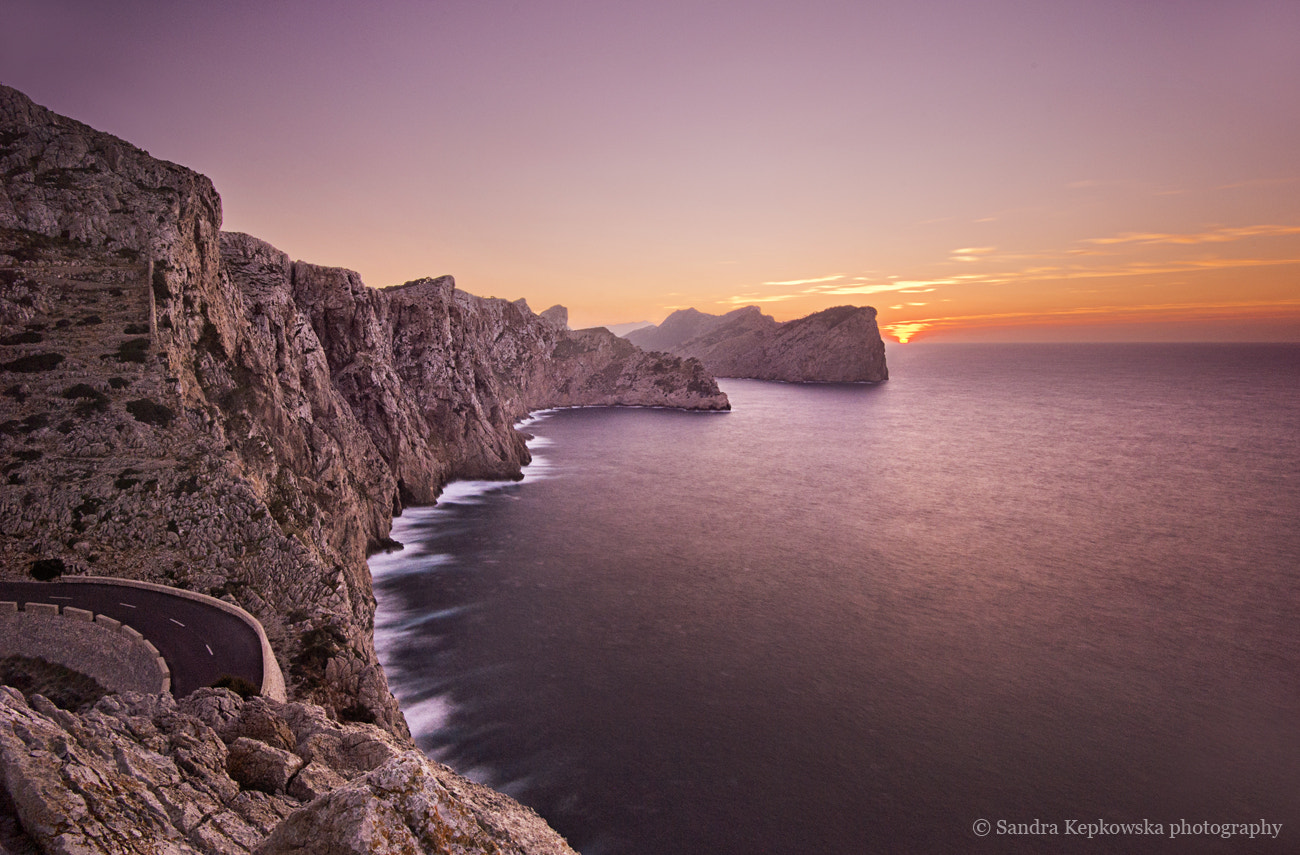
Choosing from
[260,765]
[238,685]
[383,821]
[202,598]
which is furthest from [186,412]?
[383,821]

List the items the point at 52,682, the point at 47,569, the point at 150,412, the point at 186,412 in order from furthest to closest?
1. the point at 186,412
2. the point at 150,412
3. the point at 47,569
4. the point at 52,682

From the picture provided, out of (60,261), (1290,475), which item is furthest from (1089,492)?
(60,261)

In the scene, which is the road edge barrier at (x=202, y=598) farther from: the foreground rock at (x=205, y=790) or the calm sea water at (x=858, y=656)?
the foreground rock at (x=205, y=790)

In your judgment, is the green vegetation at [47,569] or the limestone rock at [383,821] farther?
the green vegetation at [47,569]

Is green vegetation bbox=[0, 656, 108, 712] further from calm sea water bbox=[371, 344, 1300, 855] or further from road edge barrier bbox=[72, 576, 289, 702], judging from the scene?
calm sea water bbox=[371, 344, 1300, 855]

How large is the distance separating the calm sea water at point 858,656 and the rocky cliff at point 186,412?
7.40m

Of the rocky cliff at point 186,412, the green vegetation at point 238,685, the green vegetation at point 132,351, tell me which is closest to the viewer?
the green vegetation at point 238,685

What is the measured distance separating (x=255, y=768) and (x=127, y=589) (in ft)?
67.5

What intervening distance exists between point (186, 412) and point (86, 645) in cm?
1542

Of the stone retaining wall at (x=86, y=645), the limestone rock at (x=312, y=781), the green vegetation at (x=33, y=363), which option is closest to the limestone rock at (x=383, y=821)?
the limestone rock at (x=312, y=781)

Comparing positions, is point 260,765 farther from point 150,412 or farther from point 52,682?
point 150,412

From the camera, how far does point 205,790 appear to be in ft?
36.2

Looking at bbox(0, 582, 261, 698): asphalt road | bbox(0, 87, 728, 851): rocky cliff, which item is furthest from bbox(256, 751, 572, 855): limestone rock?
bbox(0, 582, 261, 698): asphalt road

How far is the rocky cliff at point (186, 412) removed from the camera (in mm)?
27812
